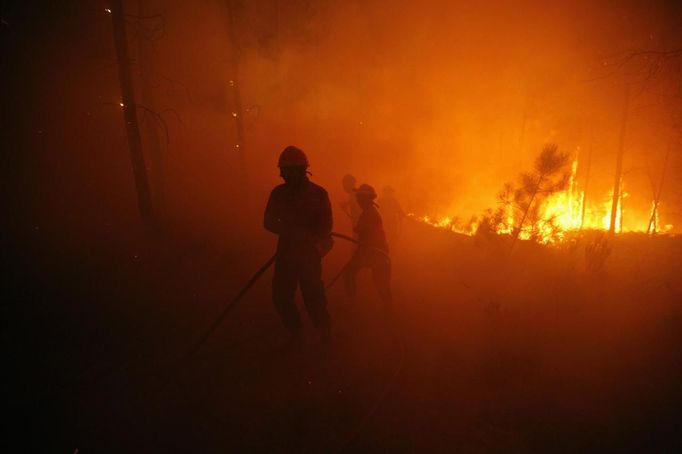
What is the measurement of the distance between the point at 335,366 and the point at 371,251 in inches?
70.4


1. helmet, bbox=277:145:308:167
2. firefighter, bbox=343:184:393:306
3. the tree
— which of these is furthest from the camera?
the tree

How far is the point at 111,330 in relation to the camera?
470 cm

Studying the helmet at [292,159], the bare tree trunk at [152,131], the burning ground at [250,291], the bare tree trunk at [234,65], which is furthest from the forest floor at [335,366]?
the bare tree trunk at [234,65]

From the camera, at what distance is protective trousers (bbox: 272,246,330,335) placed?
3.94 metres

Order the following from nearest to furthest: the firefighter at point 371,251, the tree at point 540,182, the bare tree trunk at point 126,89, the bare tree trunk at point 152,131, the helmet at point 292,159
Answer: the helmet at point 292,159, the firefighter at point 371,251, the bare tree trunk at point 126,89, the tree at point 540,182, the bare tree trunk at point 152,131

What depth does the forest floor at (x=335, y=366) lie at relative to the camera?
10.5 feet

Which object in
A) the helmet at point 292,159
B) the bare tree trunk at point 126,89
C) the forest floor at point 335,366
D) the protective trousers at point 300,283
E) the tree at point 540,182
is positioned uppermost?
the bare tree trunk at point 126,89

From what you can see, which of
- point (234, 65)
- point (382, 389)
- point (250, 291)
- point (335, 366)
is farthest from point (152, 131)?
point (382, 389)

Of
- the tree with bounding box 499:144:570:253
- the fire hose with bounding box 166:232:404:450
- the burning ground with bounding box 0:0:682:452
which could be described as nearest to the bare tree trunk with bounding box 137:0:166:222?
the burning ground with bounding box 0:0:682:452

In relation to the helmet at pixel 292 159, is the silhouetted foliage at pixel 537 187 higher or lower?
lower

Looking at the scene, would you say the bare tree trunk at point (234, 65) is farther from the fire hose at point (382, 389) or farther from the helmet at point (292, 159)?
the fire hose at point (382, 389)

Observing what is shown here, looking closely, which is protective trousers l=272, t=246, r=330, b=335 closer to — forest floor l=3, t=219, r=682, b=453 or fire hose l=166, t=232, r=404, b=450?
fire hose l=166, t=232, r=404, b=450

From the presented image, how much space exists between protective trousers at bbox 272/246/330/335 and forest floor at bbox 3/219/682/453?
1.72ft

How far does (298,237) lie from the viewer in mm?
3949
